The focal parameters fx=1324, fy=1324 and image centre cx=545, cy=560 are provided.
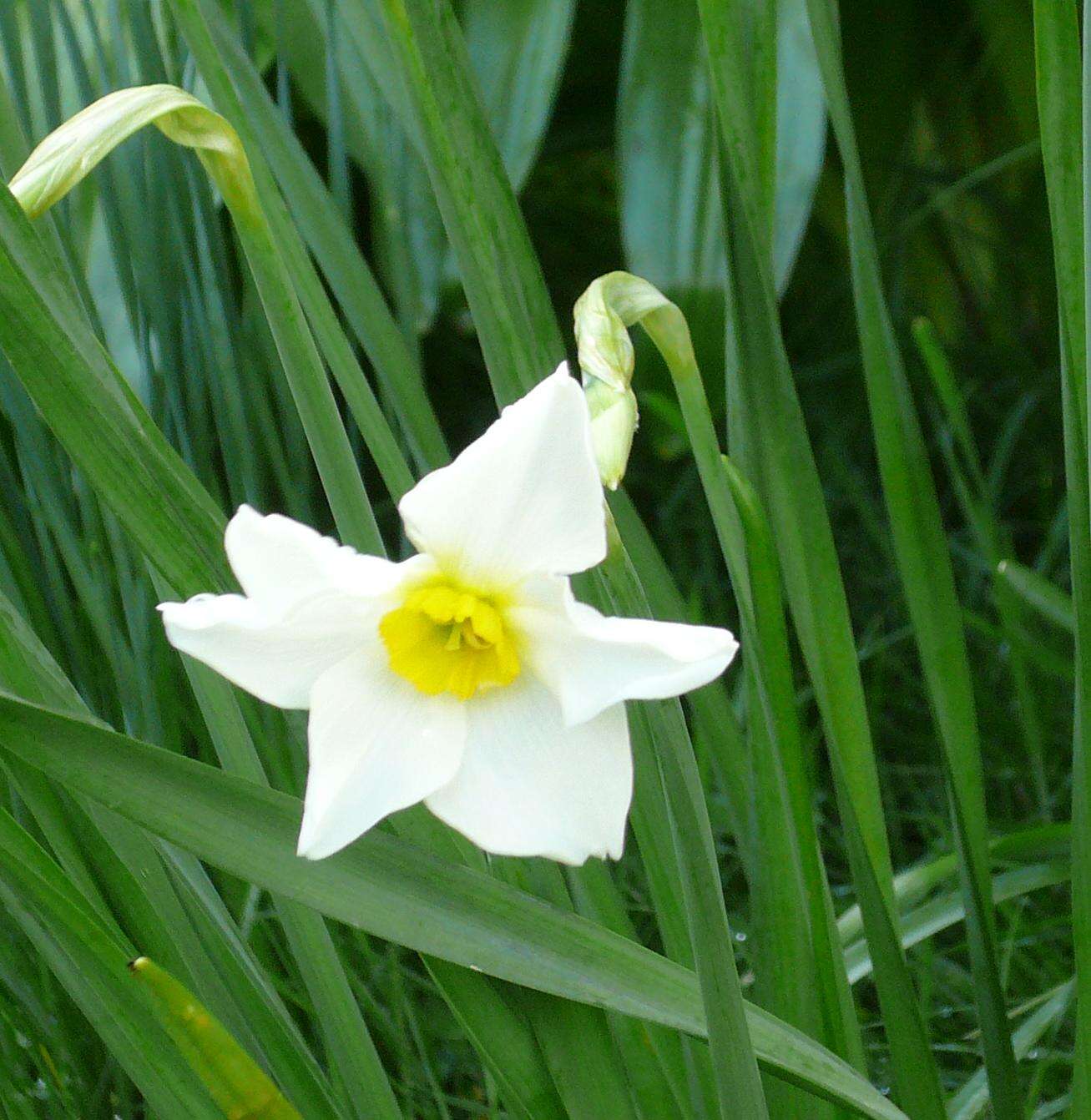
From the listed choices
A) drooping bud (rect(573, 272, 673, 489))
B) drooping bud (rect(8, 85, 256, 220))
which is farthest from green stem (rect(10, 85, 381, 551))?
drooping bud (rect(573, 272, 673, 489))

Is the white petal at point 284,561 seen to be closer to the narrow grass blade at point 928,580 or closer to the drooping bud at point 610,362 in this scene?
the drooping bud at point 610,362

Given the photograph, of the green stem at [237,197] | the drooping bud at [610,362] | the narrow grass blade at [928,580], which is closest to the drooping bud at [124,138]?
the green stem at [237,197]

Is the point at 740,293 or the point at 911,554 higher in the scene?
the point at 740,293

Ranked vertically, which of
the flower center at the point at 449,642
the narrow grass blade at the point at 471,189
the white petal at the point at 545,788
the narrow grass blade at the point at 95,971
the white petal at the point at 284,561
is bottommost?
the narrow grass blade at the point at 95,971

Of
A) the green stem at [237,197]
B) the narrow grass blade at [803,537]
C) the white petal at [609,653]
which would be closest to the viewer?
the white petal at [609,653]

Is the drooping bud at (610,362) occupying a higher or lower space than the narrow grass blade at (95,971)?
higher

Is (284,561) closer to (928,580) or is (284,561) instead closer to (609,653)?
(609,653)

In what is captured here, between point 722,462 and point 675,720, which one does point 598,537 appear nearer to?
point 675,720

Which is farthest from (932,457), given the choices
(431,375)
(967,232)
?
(431,375)
